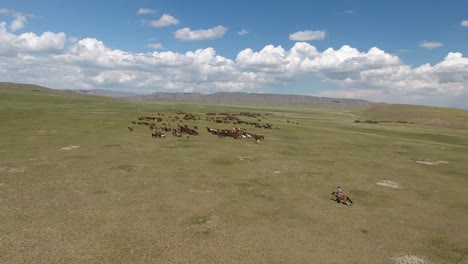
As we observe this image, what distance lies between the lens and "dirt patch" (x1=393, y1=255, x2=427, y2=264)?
14.0 meters

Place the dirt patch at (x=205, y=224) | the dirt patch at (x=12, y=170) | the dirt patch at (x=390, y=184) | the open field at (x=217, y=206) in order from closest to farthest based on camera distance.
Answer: the open field at (x=217, y=206) → the dirt patch at (x=205, y=224) → the dirt patch at (x=12, y=170) → the dirt patch at (x=390, y=184)

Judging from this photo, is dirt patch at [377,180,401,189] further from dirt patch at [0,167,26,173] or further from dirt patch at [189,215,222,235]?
dirt patch at [0,167,26,173]

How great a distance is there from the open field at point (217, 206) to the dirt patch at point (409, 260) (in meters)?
0.07

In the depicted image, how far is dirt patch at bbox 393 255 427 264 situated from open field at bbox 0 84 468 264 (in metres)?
0.07

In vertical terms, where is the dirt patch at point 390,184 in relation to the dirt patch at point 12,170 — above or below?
below

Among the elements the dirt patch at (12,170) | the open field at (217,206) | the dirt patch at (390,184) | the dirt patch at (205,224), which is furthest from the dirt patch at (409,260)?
the dirt patch at (12,170)

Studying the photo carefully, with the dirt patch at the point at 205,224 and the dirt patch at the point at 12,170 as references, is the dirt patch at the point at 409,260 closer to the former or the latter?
the dirt patch at the point at 205,224

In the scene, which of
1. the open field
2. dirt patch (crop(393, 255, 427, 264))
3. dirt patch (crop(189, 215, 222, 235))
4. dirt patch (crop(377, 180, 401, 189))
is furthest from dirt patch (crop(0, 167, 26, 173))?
dirt patch (crop(377, 180, 401, 189))

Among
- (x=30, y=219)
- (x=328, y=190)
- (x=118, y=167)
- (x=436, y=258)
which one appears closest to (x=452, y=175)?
(x=328, y=190)

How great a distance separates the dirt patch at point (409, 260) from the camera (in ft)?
46.0

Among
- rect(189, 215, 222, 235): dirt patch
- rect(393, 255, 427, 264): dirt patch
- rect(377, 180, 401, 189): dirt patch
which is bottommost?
rect(393, 255, 427, 264): dirt patch

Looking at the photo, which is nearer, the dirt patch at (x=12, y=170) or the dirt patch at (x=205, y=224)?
the dirt patch at (x=205, y=224)

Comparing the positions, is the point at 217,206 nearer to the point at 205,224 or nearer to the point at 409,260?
the point at 205,224

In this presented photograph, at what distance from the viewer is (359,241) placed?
51.3 ft
